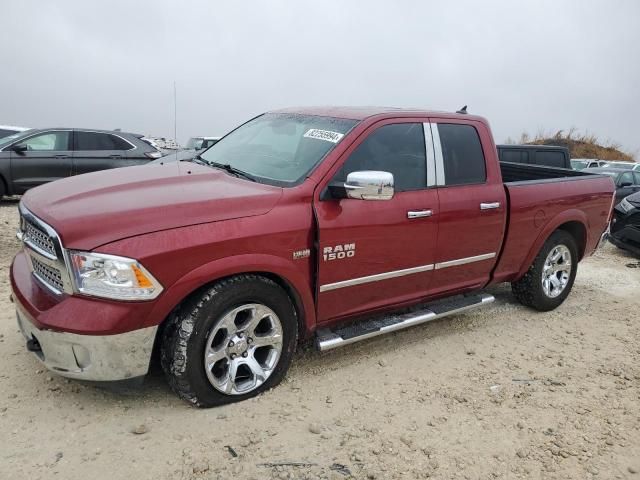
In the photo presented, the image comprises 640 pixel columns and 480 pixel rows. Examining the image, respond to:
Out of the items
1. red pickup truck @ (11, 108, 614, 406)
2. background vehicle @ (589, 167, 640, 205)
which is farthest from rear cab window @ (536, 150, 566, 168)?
red pickup truck @ (11, 108, 614, 406)

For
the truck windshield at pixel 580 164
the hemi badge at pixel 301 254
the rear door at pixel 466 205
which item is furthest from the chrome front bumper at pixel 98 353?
the truck windshield at pixel 580 164

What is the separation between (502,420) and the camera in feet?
10.6

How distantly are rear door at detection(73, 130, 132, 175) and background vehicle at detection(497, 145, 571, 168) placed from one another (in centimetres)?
736

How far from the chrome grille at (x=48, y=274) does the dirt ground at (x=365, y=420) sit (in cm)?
73

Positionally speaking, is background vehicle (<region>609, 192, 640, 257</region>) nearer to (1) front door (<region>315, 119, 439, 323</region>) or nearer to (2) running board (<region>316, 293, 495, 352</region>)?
(2) running board (<region>316, 293, 495, 352</region>)

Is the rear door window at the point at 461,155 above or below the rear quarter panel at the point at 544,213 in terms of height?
above

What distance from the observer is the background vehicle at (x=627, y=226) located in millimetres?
8203

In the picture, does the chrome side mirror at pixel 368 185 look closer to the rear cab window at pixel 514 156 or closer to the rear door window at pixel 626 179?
the rear cab window at pixel 514 156

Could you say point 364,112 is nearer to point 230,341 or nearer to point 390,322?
point 390,322

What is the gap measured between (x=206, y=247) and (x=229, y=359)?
0.72 m

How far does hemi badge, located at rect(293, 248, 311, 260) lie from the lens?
127 inches

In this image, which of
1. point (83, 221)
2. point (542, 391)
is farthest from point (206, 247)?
point (542, 391)

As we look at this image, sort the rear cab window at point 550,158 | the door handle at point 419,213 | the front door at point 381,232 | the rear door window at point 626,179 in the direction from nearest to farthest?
1. the front door at point 381,232
2. the door handle at point 419,213
3. the rear cab window at point 550,158
4. the rear door window at point 626,179

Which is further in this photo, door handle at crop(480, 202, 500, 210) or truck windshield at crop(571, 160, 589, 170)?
truck windshield at crop(571, 160, 589, 170)
